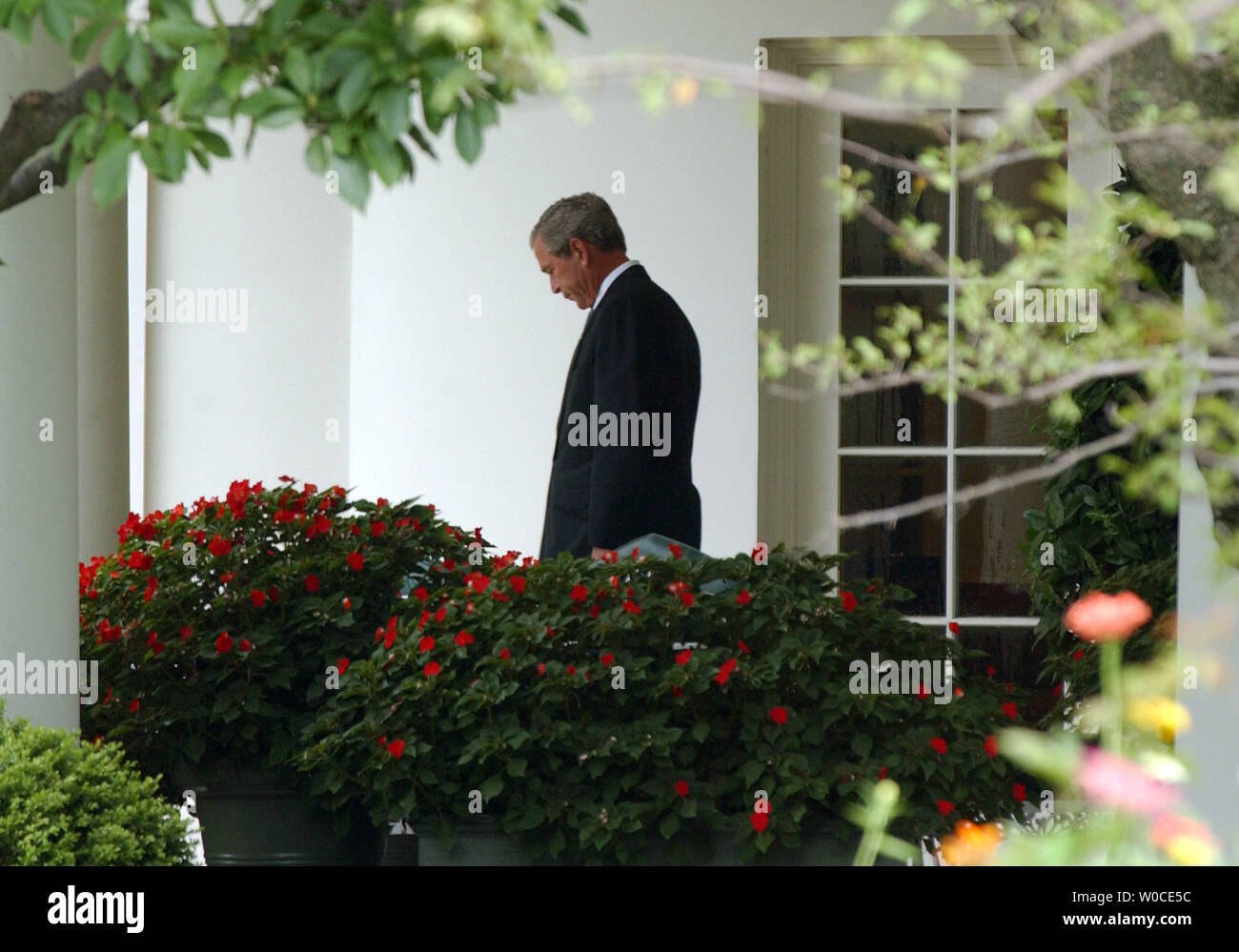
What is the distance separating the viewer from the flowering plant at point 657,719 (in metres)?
2.83

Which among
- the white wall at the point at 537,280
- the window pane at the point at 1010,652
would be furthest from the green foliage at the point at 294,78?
the window pane at the point at 1010,652

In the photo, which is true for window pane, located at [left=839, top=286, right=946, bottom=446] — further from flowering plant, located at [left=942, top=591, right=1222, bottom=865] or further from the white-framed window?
flowering plant, located at [left=942, top=591, right=1222, bottom=865]

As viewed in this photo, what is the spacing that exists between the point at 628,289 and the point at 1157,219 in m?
1.86

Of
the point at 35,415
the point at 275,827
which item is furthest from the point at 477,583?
the point at 35,415

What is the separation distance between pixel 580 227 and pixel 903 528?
1971 millimetres

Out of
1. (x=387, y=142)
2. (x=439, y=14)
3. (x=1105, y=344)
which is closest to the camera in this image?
(x=439, y=14)

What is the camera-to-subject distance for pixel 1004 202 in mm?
5137

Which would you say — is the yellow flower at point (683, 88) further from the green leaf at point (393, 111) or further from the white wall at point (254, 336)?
the white wall at point (254, 336)

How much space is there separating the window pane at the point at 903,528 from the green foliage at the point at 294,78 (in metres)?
3.67

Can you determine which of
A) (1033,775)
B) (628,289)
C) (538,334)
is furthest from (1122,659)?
(538,334)

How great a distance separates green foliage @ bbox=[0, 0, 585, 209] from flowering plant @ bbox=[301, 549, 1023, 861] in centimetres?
→ 136

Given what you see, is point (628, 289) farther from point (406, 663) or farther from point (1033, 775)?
point (1033, 775)

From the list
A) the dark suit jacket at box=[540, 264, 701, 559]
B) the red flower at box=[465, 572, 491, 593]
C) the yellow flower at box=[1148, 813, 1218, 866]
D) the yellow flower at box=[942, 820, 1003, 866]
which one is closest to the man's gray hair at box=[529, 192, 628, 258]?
the dark suit jacket at box=[540, 264, 701, 559]

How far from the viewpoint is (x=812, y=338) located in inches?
209
